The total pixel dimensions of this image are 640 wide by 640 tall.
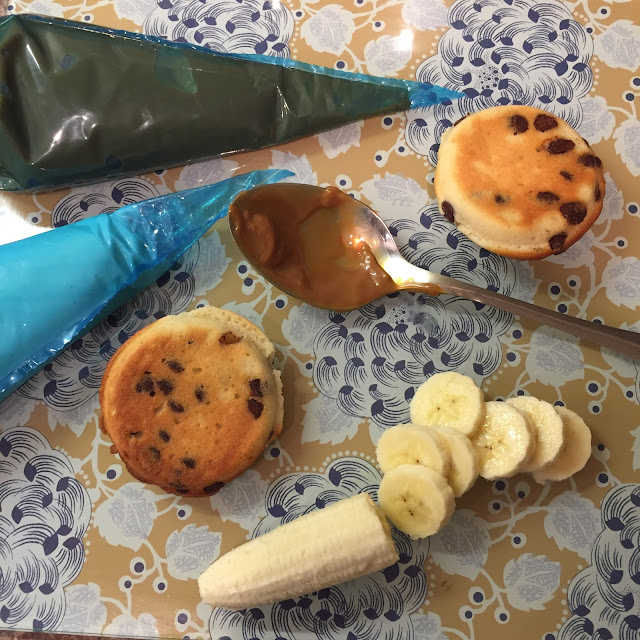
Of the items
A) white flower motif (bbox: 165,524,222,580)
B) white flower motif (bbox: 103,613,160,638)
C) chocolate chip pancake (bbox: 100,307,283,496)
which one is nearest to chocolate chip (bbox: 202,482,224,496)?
chocolate chip pancake (bbox: 100,307,283,496)

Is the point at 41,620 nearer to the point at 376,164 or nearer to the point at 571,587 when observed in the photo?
the point at 571,587

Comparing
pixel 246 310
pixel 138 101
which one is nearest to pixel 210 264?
pixel 246 310

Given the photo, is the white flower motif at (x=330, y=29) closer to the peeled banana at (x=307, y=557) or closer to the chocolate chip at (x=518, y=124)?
the chocolate chip at (x=518, y=124)

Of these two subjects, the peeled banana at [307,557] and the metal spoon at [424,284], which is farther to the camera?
the metal spoon at [424,284]

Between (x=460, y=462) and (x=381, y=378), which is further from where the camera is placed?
(x=381, y=378)

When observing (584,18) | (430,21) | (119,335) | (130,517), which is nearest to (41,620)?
(130,517)

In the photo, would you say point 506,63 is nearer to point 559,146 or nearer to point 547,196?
point 559,146

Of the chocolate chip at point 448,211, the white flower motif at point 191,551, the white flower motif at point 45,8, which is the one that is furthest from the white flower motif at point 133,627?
the white flower motif at point 45,8
